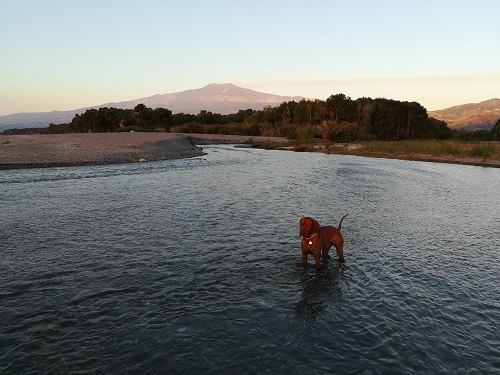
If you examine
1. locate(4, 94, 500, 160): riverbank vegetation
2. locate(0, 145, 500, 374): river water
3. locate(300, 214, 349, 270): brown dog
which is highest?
locate(4, 94, 500, 160): riverbank vegetation

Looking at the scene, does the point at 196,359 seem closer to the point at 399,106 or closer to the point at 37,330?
the point at 37,330

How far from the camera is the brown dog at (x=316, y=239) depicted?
10266mm

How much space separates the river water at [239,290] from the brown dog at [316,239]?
0.66m

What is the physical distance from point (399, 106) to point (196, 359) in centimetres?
12164

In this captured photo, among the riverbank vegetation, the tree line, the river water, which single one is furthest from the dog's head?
the tree line

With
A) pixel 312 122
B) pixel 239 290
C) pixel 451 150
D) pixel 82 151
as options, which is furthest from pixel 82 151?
pixel 312 122

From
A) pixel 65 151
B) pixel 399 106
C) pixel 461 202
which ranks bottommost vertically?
pixel 461 202

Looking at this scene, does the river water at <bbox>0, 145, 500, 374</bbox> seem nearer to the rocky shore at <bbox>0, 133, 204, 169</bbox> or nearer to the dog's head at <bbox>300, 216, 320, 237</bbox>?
the dog's head at <bbox>300, 216, 320, 237</bbox>

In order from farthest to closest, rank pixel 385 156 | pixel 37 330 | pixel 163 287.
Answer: pixel 385 156, pixel 163 287, pixel 37 330

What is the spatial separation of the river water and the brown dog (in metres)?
0.66

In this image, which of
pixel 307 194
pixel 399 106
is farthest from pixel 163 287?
pixel 399 106

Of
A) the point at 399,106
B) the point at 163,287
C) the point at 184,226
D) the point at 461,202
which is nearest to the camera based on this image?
the point at 163,287

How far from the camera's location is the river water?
279 inches

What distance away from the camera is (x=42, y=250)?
12766mm
